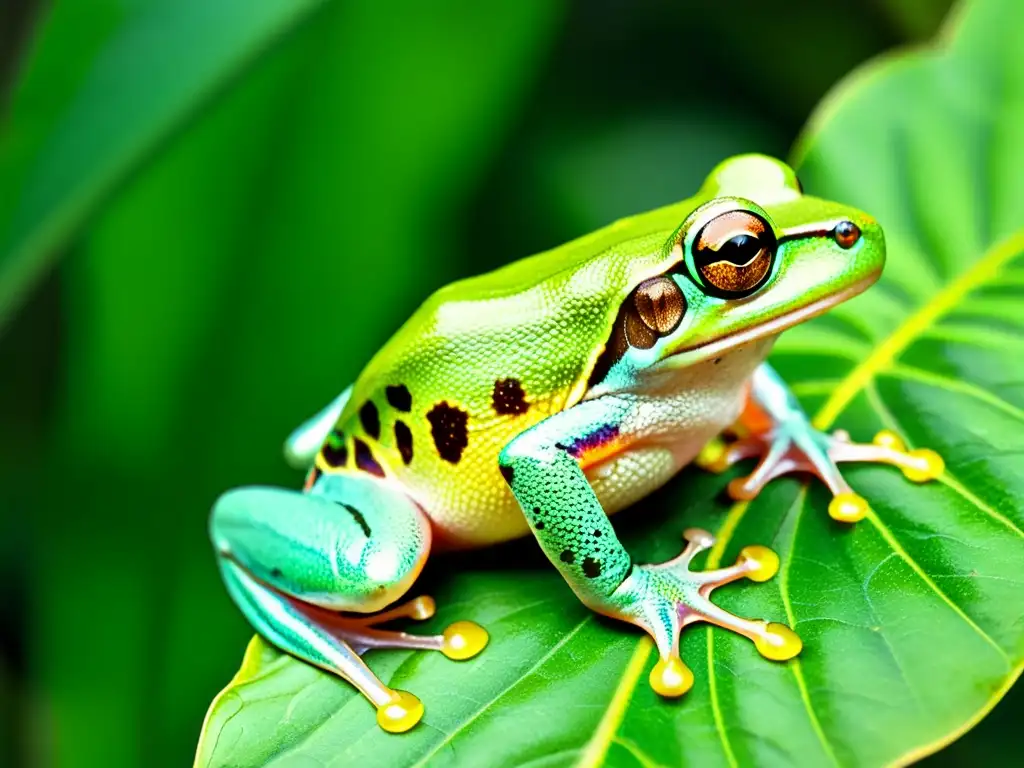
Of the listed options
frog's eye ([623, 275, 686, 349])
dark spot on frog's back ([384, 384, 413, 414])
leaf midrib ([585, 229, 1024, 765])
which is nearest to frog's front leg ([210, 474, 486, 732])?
dark spot on frog's back ([384, 384, 413, 414])

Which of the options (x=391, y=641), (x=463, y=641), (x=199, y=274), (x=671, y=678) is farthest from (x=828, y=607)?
(x=199, y=274)

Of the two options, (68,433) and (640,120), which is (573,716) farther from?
(640,120)

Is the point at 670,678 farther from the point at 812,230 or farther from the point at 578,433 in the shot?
the point at 812,230

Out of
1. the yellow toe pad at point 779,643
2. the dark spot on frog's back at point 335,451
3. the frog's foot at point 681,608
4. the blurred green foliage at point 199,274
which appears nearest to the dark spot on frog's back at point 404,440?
the dark spot on frog's back at point 335,451

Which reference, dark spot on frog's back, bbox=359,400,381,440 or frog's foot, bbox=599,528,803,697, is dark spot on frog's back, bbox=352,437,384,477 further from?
frog's foot, bbox=599,528,803,697

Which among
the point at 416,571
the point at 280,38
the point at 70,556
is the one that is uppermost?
the point at 280,38

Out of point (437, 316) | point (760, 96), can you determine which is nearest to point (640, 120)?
point (760, 96)
